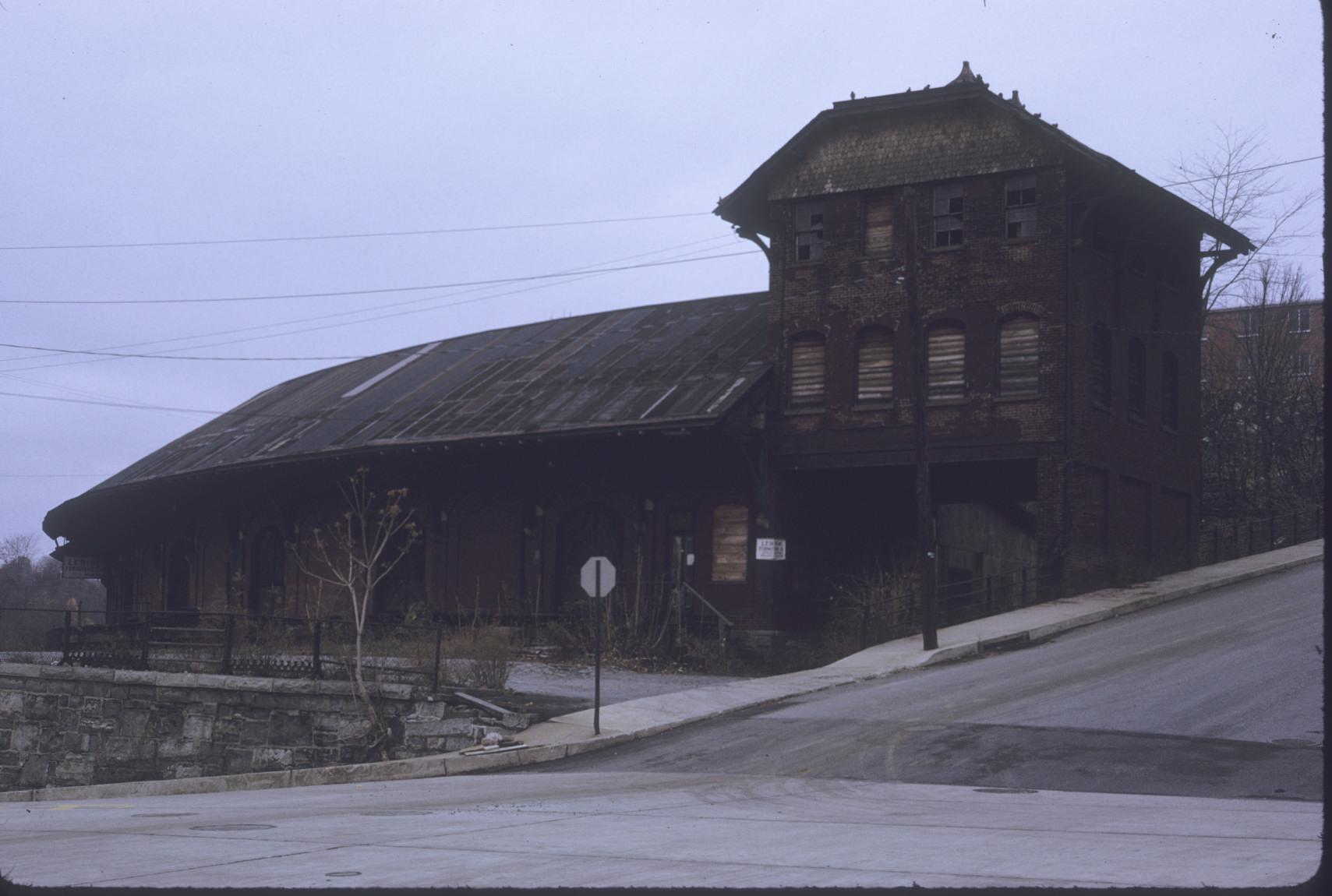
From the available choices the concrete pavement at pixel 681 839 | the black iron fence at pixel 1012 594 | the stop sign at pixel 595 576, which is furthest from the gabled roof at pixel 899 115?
the concrete pavement at pixel 681 839

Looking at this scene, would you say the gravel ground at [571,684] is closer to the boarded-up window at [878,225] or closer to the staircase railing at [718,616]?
the staircase railing at [718,616]

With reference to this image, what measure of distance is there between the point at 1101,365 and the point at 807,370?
715cm

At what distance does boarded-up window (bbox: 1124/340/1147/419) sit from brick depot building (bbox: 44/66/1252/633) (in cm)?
12

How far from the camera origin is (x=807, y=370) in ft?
115

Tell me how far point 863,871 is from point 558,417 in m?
27.5

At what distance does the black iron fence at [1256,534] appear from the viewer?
41125 millimetres

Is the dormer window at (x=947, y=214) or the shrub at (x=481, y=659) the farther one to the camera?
the dormer window at (x=947, y=214)

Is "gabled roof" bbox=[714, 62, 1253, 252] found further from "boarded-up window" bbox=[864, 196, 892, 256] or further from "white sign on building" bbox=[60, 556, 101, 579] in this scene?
"white sign on building" bbox=[60, 556, 101, 579]

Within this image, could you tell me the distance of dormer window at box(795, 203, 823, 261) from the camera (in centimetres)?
3547

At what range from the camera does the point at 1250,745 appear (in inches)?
693

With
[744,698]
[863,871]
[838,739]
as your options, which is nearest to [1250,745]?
[838,739]

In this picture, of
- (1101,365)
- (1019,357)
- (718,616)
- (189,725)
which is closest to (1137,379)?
(1101,365)

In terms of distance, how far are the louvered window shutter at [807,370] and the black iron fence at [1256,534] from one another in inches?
512

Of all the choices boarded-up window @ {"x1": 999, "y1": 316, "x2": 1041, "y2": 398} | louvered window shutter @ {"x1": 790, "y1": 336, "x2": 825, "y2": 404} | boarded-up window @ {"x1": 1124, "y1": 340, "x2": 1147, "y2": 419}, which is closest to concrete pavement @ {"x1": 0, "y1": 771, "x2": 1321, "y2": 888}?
boarded-up window @ {"x1": 999, "y1": 316, "x2": 1041, "y2": 398}
